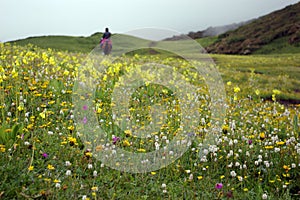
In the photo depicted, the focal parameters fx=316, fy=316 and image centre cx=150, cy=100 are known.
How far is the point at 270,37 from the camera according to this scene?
285ft

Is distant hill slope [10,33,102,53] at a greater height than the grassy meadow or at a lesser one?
greater

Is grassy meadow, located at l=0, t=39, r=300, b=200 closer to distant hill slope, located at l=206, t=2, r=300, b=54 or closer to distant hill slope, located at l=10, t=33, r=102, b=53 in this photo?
distant hill slope, located at l=10, t=33, r=102, b=53

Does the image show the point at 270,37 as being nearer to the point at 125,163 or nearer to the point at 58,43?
the point at 58,43

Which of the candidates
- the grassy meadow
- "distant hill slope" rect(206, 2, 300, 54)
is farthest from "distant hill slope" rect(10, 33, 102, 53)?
the grassy meadow

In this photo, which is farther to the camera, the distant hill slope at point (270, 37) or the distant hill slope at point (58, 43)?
the distant hill slope at point (270, 37)

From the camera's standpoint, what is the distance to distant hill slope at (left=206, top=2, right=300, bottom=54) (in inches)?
3060

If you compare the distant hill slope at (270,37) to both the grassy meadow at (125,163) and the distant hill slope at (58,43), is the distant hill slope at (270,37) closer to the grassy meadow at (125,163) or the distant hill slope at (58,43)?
the distant hill slope at (58,43)

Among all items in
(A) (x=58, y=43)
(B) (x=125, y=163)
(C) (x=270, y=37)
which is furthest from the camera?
(C) (x=270, y=37)

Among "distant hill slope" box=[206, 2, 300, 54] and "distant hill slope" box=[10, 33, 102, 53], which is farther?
"distant hill slope" box=[206, 2, 300, 54]

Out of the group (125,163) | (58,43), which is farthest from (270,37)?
(125,163)

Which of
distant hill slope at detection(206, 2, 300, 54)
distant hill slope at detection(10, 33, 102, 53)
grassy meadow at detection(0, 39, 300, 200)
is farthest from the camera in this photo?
distant hill slope at detection(206, 2, 300, 54)

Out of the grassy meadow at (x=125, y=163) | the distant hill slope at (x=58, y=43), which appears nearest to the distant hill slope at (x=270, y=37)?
the distant hill slope at (x=58, y=43)

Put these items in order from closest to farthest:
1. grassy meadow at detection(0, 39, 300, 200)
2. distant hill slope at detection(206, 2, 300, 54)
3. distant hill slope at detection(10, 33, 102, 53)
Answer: grassy meadow at detection(0, 39, 300, 200)
distant hill slope at detection(10, 33, 102, 53)
distant hill slope at detection(206, 2, 300, 54)

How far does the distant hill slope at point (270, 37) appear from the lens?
77.7 meters
